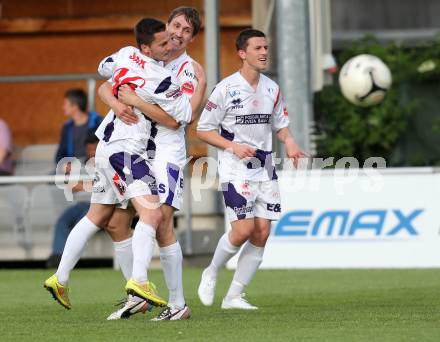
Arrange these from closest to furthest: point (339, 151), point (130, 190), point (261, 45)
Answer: point (130, 190) → point (261, 45) → point (339, 151)

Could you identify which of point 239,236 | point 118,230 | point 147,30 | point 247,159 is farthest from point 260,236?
point 147,30

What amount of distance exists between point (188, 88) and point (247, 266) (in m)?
1.56

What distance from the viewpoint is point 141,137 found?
745cm

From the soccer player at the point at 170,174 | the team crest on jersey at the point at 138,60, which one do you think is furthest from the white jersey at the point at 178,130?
the team crest on jersey at the point at 138,60

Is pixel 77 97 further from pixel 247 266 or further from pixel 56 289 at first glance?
pixel 56 289

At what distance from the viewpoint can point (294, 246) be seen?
12.7 m

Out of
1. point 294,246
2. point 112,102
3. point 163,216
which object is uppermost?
point 112,102

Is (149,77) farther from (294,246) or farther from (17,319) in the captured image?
(294,246)

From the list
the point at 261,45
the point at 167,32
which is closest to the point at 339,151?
the point at 261,45

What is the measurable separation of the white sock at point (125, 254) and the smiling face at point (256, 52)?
1595 mm

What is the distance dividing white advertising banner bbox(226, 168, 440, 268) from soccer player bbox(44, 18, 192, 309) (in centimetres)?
531

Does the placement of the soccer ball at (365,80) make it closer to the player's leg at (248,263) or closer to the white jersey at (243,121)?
the white jersey at (243,121)

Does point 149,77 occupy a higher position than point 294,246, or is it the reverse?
point 149,77

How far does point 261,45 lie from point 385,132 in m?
8.79
